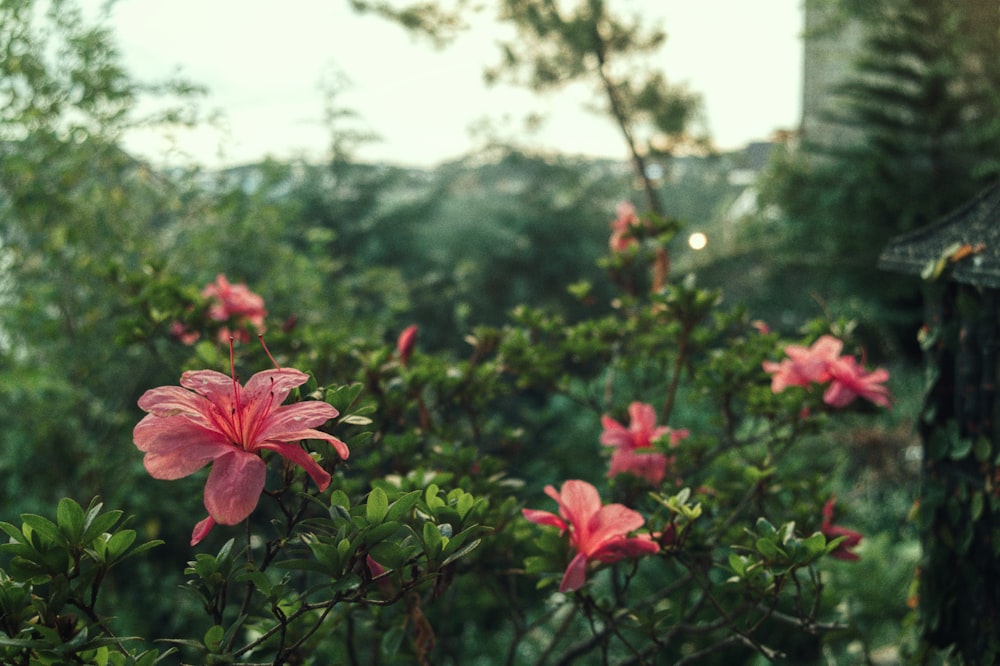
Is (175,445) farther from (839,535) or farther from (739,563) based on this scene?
(839,535)

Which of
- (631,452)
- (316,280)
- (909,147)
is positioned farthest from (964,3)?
(631,452)

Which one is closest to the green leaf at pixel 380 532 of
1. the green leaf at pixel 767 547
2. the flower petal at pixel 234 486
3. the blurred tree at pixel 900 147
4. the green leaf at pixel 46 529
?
the flower petal at pixel 234 486

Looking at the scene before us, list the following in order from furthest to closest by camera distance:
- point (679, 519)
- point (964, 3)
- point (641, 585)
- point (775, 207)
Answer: point (775, 207), point (964, 3), point (641, 585), point (679, 519)

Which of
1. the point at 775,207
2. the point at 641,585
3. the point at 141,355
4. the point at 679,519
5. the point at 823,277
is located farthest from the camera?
the point at 775,207

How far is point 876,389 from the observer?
5.77 feet

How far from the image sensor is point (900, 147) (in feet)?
30.9

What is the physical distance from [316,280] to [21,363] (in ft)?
4.86

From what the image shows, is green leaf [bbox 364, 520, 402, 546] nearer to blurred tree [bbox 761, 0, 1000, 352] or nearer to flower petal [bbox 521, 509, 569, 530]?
flower petal [bbox 521, 509, 569, 530]

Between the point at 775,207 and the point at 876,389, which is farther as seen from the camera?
the point at 775,207

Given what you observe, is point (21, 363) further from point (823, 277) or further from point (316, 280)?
point (823, 277)

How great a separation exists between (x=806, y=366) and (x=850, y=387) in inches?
3.9

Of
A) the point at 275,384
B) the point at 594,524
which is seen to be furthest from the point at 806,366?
the point at 275,384

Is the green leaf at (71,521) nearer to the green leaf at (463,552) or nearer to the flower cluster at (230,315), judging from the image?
the green leaf at (463,552)

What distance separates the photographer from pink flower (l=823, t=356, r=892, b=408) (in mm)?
1750
